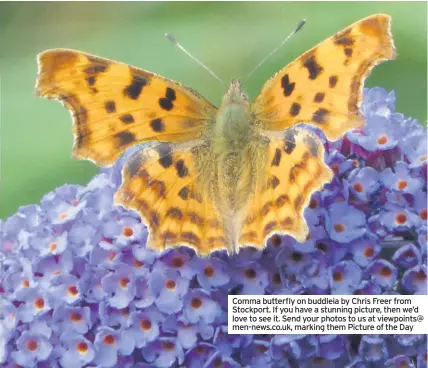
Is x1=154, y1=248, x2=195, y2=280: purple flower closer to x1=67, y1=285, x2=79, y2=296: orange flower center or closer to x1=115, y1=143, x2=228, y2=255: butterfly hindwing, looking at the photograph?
x1=115, y1=143, x2=228, y2=255: butterfly hindwing

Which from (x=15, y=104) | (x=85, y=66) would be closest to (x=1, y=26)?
(x=15, y=104)

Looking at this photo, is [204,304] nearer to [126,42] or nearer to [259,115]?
[259,115]

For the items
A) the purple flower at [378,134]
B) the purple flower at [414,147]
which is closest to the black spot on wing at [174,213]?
the purple flower at [378,134]

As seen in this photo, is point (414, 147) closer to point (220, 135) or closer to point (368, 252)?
point (368, 252)

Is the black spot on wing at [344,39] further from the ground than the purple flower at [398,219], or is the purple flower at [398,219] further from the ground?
the black spot on wing at [344,39]

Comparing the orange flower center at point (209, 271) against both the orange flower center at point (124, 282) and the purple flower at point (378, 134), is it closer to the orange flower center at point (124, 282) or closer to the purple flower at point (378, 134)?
the orange flower center at point (124, 282)

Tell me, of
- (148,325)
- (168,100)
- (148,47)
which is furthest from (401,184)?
(148,47)

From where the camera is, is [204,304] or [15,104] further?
[15,104]
